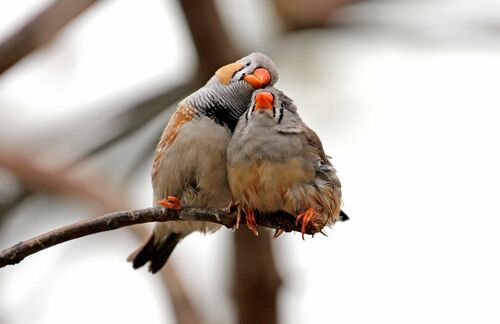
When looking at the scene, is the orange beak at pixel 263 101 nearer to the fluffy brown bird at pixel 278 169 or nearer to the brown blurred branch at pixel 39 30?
the fluffy brown bird at pixel 278 169

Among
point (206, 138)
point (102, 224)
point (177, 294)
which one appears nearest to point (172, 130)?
point (206, 138)

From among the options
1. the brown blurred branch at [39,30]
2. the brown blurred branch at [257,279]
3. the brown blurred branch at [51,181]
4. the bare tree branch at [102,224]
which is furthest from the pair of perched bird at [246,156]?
the brown blurred branch at [51,181]

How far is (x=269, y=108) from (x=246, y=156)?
22 cm

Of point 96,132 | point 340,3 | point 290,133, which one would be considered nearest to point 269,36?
point 340,3

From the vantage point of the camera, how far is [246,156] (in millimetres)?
3121

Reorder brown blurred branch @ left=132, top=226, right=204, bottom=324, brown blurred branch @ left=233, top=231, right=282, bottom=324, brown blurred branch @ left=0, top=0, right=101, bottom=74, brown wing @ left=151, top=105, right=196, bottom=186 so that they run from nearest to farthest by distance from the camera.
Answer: brown wing @ left=151, top=105, right=196, bottom=186
brown blurred branch @ left=0, top=0, right=101, bottom=74
brown blurred branch @ left=233, top=231, right=282, bottom=324
brown blurred branch @ left=132, top=226, right=204, bottom=324

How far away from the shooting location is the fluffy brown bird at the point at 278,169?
307cm

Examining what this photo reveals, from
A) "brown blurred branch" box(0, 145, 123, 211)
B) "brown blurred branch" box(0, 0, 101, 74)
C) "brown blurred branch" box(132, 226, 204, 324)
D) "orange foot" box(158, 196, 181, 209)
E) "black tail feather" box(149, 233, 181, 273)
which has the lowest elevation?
"brown blurred branch" box(132, 226, 204, 324)

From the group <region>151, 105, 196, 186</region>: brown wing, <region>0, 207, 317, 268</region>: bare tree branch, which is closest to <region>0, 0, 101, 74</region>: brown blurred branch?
<region>151, 105, 196, 186</region>: brown wing

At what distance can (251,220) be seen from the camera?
10.0 feet

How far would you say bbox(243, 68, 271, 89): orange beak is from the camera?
3.40m

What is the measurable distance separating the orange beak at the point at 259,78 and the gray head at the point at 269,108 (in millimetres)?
96

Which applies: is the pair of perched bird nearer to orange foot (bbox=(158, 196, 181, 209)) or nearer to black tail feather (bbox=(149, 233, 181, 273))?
orange foot (bbox=(158, 196, 181, 209))

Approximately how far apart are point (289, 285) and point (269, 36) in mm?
1599
